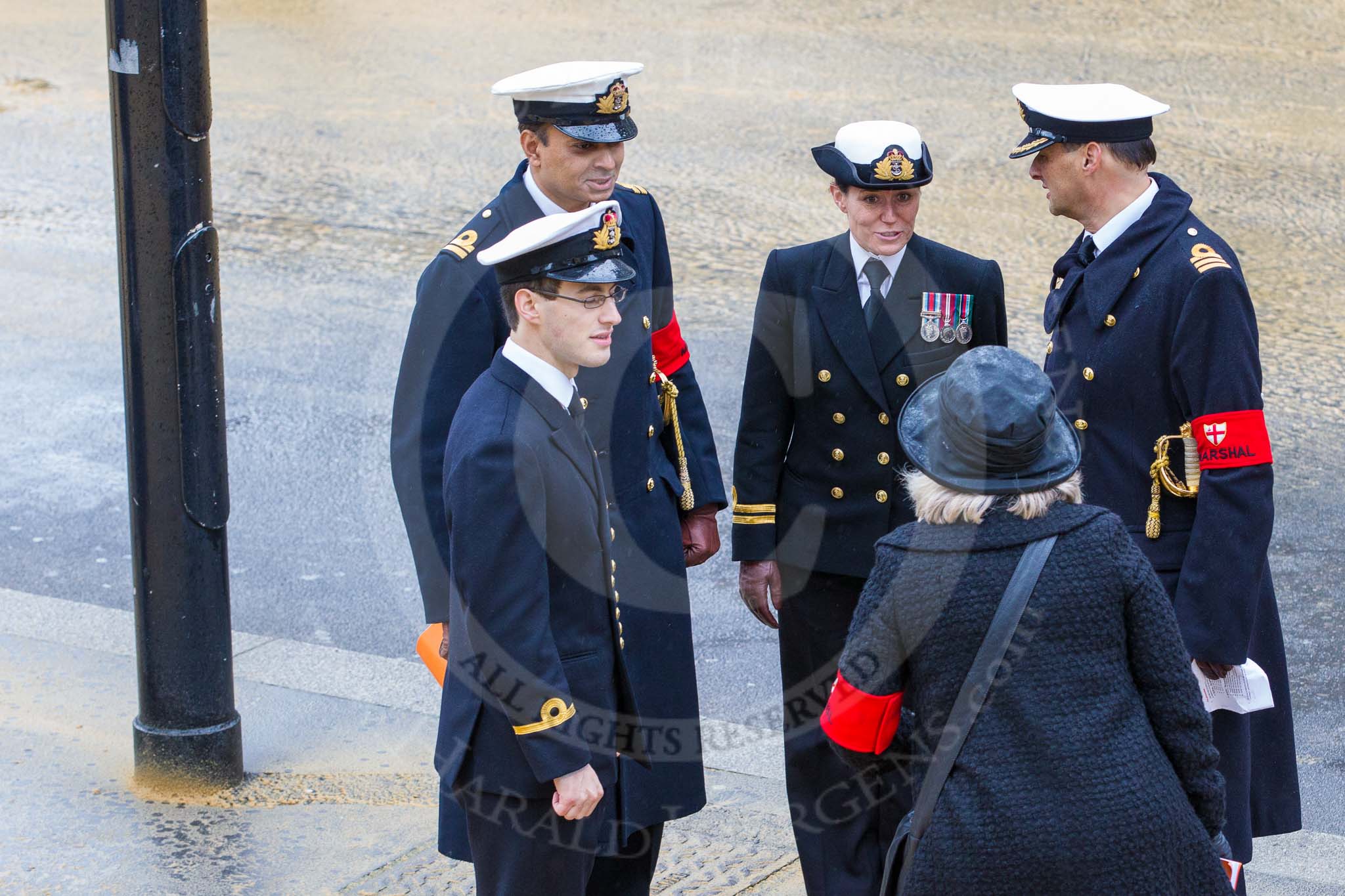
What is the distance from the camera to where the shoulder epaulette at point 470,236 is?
3.92 m

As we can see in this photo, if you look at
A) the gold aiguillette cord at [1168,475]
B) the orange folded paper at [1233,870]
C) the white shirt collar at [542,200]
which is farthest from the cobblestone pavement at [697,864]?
the white shirt collar at [542,200]

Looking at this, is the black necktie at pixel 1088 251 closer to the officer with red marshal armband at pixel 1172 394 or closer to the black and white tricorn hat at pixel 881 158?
the officer with red marshal armband at pixel 1172 394

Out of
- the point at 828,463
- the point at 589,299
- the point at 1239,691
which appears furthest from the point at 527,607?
the point at 1239,691

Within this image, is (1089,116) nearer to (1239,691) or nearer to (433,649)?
(1239,691)

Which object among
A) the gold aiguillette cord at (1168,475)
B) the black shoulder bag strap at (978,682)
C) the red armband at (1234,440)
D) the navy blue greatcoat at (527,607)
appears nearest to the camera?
the black shoulder bag strap at (978,682)

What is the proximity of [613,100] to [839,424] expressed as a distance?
3.27 feet

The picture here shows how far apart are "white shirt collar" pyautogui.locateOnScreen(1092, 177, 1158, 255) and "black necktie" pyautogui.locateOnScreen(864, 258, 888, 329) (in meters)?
0.55

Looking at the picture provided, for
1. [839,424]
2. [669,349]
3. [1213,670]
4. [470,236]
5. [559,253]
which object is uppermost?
[559,253]

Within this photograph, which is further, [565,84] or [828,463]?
[828,463]

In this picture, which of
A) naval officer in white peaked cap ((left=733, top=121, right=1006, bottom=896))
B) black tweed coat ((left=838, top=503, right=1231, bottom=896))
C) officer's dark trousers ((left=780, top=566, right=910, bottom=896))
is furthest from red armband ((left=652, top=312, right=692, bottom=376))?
black tweed coat ((left=838, top=503, right=1231, bottom=896))

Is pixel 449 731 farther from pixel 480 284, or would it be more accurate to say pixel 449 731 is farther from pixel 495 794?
pixel 480 284

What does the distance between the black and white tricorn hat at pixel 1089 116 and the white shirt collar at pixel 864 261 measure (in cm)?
43

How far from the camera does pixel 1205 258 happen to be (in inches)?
146

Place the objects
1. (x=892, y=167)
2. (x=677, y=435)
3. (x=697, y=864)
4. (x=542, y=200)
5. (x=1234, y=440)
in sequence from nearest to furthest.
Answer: (x=1234, y=440) → (x=892, y=167) → (x=542, y=200) → (x=677, y=435) → (x=697, y=864)
